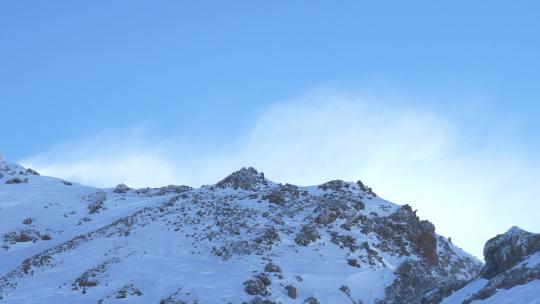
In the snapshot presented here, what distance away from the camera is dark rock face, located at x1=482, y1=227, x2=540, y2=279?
28.0 metres

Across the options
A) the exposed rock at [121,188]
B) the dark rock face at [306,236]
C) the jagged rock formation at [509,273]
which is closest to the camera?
the jagged rock formation at [509,273]

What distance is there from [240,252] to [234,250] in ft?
1.76

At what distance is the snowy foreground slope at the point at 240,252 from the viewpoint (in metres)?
36.0

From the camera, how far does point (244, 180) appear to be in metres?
Result: 64.1

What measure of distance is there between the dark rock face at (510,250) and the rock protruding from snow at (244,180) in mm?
33878

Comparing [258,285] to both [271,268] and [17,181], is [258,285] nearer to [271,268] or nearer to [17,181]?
[271,268]

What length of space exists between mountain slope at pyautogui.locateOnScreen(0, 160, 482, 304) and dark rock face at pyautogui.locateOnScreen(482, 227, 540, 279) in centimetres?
184

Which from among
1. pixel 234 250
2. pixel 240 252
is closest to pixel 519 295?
pixel 240 252

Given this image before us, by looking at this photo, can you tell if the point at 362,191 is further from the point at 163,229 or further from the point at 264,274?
the point at 264,274

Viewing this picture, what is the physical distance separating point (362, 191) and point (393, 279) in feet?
61.6

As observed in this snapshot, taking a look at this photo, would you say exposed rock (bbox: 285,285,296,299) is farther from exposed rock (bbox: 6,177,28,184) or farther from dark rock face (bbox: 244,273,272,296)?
exposed rock (bbox: 6,177,28,184)

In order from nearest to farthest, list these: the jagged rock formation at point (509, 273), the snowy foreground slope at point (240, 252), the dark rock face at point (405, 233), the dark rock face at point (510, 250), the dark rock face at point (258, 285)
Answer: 1. the jagged rock formation at point (509, 273)
2. the dark rock face at point (510, 250)
3. the dark rock face at point (258, 285)
4. the snowy foreground slope at point (240, 252)
5. the dark rock face at point (405, 233)

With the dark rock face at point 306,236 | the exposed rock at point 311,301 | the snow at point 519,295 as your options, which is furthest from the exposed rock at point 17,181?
the snow at point 519,295

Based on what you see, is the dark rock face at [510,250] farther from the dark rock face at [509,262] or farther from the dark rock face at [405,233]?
the dark rock face at [405,233]
